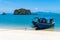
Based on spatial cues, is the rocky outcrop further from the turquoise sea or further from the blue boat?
the blue boat

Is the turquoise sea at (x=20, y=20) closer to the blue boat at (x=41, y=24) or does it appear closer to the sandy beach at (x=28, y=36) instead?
the blue boat at (x=41, y=24)

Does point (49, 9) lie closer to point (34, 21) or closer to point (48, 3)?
point (48, 3)

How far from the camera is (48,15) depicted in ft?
14.7

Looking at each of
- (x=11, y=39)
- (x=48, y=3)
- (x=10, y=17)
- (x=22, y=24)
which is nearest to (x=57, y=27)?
(x=48, y=3)

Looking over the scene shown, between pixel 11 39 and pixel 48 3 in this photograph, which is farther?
pixel 48 3

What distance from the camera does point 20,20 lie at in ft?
15.2

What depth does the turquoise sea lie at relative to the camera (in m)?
4.48

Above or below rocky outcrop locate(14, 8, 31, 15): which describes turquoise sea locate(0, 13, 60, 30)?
below

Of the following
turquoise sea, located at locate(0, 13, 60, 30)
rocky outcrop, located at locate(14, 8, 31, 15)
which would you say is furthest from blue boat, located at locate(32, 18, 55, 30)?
rocky outcrop, located at locate(14, 8, 31, 15)

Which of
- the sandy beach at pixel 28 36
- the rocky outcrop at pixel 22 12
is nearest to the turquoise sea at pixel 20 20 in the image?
the rocky outcrop at pixel 22 12

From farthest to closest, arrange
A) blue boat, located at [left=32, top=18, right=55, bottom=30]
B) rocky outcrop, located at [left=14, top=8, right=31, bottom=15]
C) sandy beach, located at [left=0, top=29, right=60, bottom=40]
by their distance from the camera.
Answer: blue boat, located at [left=32, top=18, right=55, bottom=30], rocky outcrop, located at [left=14, top=8, right=31, bottom=15], sandy beach, located at [left=0, top=29, right=60, bottom=40]

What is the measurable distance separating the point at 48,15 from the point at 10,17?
1215 mm

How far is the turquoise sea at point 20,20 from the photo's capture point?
448 cm

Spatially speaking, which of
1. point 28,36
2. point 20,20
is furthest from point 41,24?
point 28,36
